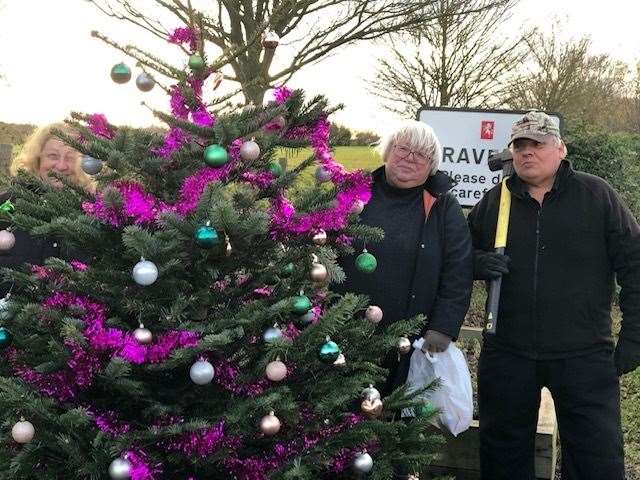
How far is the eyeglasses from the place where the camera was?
3039 mm

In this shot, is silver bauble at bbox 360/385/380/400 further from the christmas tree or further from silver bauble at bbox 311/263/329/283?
silver bauble at bbox 311/263/329/283

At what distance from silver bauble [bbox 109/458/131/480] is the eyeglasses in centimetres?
Result: 183

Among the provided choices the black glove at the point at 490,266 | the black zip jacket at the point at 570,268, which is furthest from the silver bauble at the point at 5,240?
the black zip jacket at the point at 570,268

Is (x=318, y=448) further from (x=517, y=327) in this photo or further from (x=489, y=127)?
(x=489, y=127)

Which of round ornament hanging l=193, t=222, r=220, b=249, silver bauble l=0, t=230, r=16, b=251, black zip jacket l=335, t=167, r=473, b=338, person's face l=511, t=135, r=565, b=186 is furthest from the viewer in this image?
person's face l=511, t=135, r=565, b=186

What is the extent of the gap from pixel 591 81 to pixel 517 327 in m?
19.4

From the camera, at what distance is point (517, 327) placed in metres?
3.23

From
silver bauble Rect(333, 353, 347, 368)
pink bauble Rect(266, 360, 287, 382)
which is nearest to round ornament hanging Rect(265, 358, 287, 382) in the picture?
pink bauble Rect(266, 360, 287, 382)

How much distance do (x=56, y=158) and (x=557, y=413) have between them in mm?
2751

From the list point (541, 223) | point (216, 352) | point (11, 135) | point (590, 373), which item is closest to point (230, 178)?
point (216, 352)

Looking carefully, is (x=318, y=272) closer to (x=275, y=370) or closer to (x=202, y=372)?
(x=275, y=370)

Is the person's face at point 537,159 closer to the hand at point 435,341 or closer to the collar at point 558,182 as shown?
the collar at point 558,182

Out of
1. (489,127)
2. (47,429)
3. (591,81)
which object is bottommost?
(47,429)

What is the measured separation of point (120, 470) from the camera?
1849mm
